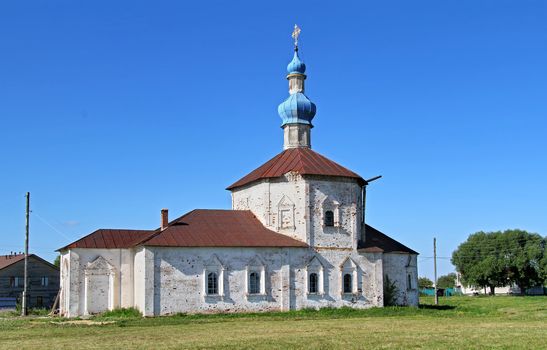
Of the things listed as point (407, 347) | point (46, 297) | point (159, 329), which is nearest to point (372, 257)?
point (159, 329)

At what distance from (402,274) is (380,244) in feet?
6.81

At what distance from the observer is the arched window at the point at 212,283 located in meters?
35.2

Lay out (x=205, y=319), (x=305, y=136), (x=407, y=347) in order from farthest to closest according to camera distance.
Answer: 1. (x=305, y=136)
2. (x=205, y=319)
3. (x=407, y=347)

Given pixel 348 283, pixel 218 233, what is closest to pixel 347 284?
pixel 348 283

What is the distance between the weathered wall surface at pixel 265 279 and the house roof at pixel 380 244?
73 cm

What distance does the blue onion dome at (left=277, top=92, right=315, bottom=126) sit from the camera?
42.2m

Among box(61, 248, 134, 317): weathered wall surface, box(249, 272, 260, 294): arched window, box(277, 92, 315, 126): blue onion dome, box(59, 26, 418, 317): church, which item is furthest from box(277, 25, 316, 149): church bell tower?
box(61, 248, 134, 317): weathered wall surface

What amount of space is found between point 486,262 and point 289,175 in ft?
143

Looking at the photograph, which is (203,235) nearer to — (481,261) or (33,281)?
(33,281)

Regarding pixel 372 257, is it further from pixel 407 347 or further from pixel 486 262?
pixel 486 262

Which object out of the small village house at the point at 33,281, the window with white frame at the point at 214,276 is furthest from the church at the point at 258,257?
the small village house at the point at 33,281

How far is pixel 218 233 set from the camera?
36250mm

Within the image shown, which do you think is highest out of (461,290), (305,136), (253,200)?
(305,136)

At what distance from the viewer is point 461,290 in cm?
9300
